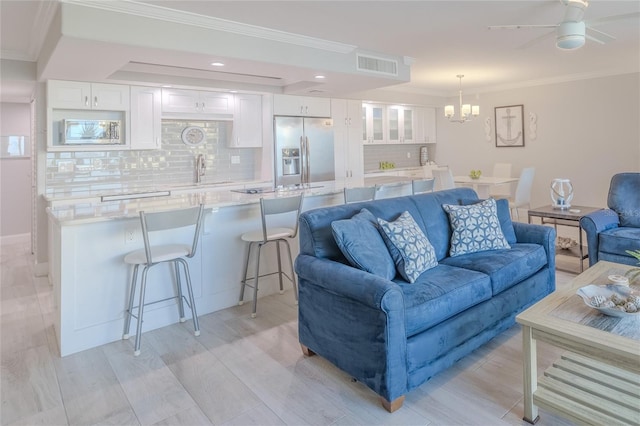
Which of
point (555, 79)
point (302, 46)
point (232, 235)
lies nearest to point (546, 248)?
point (232, 235)

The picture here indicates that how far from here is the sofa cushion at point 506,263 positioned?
2.65m

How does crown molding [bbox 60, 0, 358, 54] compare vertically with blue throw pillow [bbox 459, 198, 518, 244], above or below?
above

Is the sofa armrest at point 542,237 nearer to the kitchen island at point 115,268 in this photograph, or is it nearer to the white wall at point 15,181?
the kitchen island at point 115,268

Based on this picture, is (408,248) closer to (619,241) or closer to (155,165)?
(619,241)

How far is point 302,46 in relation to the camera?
13.5ft

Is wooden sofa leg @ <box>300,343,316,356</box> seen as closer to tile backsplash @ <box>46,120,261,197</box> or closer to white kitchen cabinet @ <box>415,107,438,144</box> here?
tile backsplash @ <box>46,120,261,197</box>

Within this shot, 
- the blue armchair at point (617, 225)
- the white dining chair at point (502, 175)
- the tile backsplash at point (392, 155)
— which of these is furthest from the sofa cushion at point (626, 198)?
the tile backsplash at point (392, 155)

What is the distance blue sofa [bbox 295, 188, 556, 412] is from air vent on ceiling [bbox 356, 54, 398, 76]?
2.18m

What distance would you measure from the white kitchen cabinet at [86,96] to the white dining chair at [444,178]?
14.7 feet

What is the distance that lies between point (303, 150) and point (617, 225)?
4.01m

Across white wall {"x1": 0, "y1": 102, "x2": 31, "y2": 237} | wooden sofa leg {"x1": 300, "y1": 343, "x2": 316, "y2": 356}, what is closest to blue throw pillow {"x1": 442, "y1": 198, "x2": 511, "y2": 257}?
wooden sofa leg {"x1": 300, "y1": 343, "x2": 316, "y2": 356}

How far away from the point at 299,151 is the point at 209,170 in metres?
1.36

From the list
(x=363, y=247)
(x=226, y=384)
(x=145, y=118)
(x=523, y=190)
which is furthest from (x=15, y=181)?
(x=523, y=190)

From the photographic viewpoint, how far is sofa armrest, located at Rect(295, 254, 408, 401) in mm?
1959
